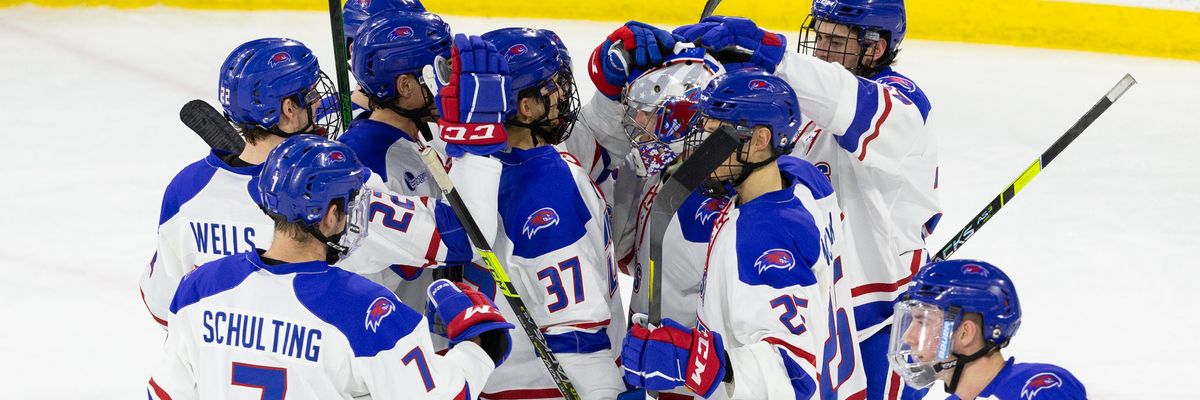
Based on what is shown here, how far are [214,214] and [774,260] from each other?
3.37 feet

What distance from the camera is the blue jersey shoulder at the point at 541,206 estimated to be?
2.55 metres

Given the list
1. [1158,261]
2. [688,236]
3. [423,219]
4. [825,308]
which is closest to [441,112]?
[423,219]

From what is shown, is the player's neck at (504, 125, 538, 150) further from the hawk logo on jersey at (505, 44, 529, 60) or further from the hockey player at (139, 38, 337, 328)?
the hockey player at (139, 38, 337, 328)

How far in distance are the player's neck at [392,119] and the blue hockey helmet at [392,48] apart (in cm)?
5

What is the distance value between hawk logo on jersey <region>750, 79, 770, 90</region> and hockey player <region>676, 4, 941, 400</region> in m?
0.30

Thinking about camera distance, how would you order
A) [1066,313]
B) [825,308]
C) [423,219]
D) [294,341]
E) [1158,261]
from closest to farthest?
[294,341] < [825,308] < [423,219] < [1066,313] < [1158,261]

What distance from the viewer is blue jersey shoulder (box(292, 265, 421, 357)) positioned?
6.92 ft

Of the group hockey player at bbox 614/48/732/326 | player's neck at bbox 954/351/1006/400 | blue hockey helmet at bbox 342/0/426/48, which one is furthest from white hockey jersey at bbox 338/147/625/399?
blue hockey helmet at bbox 342/0/426/48

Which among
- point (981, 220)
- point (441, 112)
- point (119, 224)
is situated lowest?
point (119, 224)

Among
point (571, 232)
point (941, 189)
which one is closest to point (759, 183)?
point (571, 232)

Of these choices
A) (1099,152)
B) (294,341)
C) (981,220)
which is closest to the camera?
(294,341)

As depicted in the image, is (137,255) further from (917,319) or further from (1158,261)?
(1158,261)

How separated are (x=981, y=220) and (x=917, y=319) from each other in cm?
127

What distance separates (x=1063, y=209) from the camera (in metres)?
5.46
